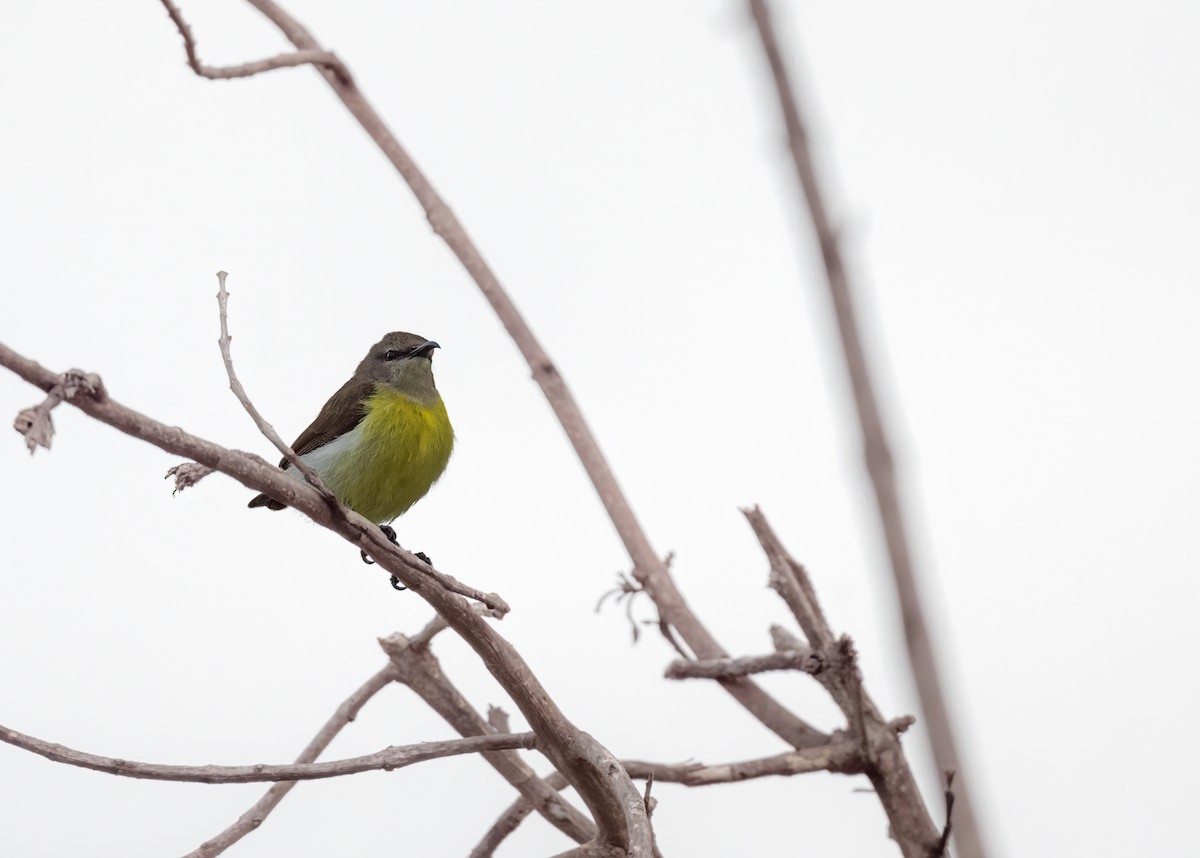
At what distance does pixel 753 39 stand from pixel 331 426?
3641 mm

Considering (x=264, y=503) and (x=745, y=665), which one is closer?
(x=745, y=665)

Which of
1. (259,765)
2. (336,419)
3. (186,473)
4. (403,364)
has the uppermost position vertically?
(403,364)

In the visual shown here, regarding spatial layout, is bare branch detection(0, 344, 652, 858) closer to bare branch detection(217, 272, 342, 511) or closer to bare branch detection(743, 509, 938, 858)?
bare branch detection(217, 272, 342, 511)

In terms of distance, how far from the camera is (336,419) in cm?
471

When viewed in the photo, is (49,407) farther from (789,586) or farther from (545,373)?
(545,373)

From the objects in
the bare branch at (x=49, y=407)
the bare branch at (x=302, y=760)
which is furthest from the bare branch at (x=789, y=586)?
the bare branch at (x=49, y=407)

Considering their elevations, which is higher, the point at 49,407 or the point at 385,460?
the point at 385,460

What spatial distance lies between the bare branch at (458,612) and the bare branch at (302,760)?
0.60 m

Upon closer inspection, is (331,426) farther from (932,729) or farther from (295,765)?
(932,729)

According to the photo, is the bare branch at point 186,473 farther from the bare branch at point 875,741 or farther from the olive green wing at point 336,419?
the olive green wing at point 336,419

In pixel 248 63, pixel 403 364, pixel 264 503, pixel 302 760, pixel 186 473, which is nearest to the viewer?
pixel 186 473

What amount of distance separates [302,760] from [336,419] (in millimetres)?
1535

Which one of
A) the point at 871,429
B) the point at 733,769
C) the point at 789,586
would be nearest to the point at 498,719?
the point at 733,769

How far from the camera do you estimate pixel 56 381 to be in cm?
188
